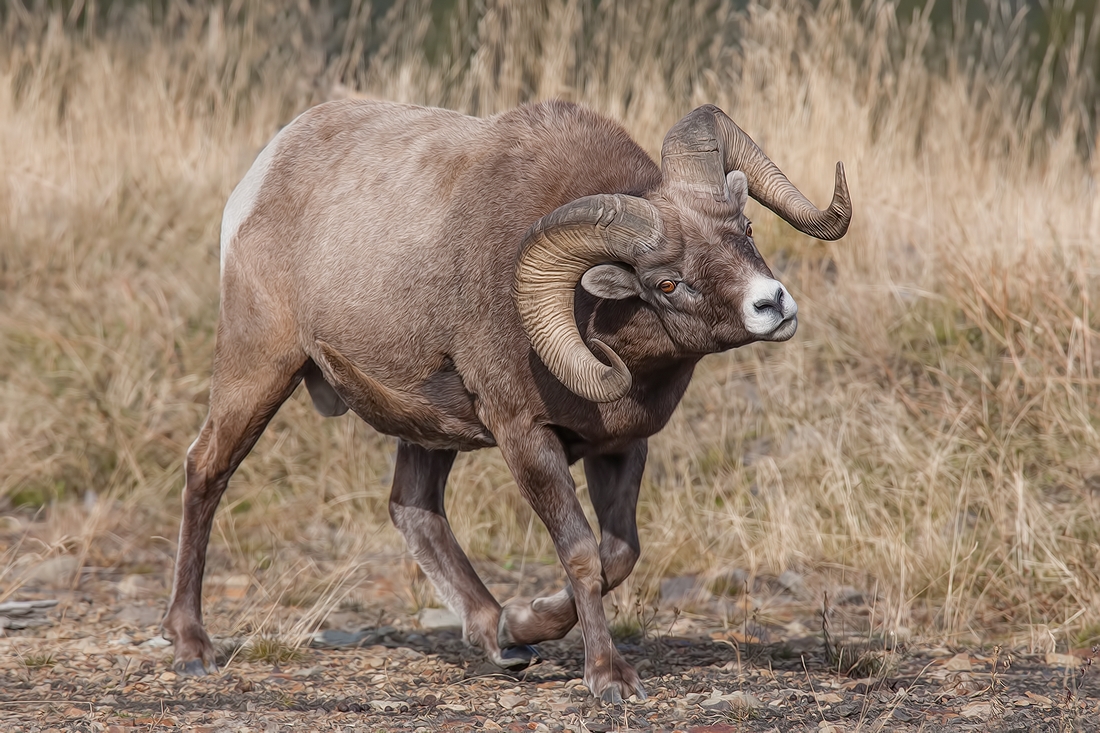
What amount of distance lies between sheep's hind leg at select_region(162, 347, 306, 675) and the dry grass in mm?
405

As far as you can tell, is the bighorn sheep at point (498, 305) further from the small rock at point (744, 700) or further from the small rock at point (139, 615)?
the small rock at point (139, 615)

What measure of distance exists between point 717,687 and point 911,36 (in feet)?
17.3

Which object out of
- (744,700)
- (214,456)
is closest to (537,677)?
(744,700)

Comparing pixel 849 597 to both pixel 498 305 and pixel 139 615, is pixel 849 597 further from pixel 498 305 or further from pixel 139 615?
pixel 139 615

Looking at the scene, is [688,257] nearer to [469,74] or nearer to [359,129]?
[359,129]

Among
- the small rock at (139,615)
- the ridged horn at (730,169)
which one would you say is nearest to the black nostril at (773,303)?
the ridged horn at (730,169)

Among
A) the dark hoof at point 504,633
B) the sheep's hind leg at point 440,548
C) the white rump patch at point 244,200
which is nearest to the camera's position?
the dark hoof at point 504,633

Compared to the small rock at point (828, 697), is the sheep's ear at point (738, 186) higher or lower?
higher

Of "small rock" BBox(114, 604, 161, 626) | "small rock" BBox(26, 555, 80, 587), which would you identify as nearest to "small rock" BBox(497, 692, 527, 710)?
"small rock" BBox(114, 604, 161, 626)

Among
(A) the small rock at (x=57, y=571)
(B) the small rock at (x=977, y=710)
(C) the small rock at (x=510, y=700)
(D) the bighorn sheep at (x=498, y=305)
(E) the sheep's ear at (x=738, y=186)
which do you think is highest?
(E) the sheep's ear at (x=738, y=186)

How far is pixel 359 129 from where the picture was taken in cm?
558

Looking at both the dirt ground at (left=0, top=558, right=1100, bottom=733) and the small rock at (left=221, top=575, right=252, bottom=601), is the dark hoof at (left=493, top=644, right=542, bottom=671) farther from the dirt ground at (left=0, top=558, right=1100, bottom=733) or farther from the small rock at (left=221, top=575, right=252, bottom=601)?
the small rock at (left=221, top=575, right=252, bottom=601)

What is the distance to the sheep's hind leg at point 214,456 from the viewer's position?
548cm

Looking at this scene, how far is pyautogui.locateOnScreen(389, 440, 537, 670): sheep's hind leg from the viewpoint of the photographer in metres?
5.39
